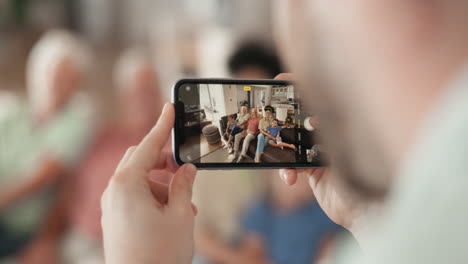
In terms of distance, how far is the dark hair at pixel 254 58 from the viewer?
0.76m

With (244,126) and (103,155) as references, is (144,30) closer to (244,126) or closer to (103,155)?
(103,155)

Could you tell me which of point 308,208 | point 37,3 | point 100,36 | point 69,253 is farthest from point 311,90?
point 37,3

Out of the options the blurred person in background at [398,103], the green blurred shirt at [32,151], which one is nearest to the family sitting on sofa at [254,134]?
the blurred person in background at [398,103]

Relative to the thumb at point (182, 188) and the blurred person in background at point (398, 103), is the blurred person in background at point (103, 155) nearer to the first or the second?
the thumb at point (182, 188)

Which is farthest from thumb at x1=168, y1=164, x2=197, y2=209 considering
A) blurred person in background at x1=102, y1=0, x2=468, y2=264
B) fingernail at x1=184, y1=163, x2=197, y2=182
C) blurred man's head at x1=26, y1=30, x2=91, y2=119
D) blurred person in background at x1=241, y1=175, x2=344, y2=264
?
blurred man's head at x1=26, y1=30, x2=91, y2=119

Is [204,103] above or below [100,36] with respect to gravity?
below

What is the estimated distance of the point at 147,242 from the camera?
31cm

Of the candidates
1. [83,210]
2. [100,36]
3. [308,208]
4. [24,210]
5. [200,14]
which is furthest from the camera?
[100,36]

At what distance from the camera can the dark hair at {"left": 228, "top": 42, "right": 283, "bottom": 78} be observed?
0.76m

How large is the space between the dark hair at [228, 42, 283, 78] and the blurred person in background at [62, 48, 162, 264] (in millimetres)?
216

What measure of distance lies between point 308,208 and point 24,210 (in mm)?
677

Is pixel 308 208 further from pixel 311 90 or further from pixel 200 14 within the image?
pixel 200 14

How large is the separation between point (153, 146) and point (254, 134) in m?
0.10

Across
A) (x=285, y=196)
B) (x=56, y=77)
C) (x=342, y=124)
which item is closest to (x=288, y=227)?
(x=285, y=196)
